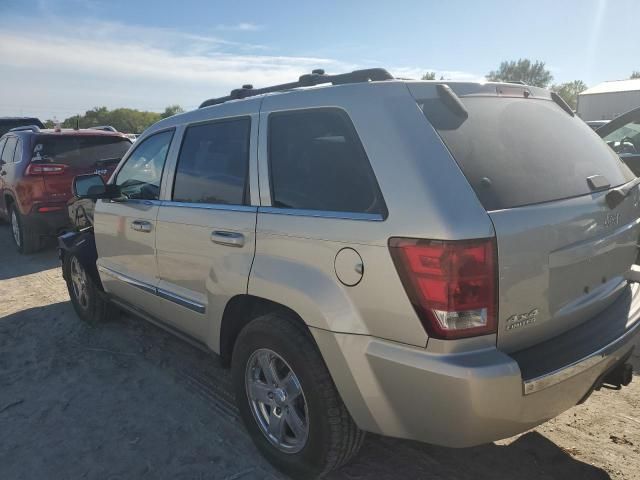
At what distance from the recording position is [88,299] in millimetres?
4699

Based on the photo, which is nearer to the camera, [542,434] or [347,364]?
[347,364]

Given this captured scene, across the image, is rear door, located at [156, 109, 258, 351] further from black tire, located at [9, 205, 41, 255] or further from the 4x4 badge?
black tire, located at [9, 205, 41, 255]

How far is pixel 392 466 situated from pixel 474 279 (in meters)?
1.32

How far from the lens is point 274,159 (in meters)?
2.60

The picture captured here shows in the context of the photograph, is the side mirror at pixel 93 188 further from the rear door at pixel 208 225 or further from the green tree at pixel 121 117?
the green tree at pixel 121 117

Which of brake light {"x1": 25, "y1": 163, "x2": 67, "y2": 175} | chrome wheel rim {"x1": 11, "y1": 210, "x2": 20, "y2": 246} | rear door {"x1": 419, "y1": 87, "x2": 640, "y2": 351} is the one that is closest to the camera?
rear door {"x1": 419, "y1": 87, "x2": 640, "y2": 351}

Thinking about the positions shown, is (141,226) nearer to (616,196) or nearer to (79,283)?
(79,283)

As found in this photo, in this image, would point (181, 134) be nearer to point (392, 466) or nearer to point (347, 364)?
A: point (347, 364)

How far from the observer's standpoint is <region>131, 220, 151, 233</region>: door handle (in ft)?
11.5

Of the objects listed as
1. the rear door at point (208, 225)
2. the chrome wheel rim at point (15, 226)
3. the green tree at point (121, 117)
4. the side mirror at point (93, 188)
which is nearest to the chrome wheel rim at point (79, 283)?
the side mirror at point (93, 188)

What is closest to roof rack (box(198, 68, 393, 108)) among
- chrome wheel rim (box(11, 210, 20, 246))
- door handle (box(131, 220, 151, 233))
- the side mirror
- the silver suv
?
the silver suv

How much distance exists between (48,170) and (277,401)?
6.38 meters

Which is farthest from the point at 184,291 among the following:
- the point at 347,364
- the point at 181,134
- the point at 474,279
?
the point at 474,279

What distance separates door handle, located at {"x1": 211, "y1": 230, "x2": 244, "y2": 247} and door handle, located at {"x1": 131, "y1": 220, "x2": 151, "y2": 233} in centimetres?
90
